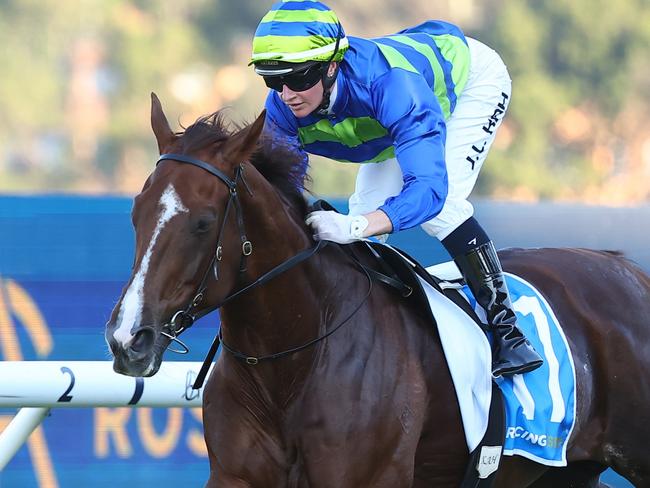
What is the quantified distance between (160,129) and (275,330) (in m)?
0.64

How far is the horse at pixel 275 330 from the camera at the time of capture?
3.00 metres

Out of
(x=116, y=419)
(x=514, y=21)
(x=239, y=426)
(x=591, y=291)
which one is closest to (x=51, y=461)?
(x=116, y=419)

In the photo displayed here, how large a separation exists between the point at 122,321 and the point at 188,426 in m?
2.40

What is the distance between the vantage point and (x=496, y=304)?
12.6 feet

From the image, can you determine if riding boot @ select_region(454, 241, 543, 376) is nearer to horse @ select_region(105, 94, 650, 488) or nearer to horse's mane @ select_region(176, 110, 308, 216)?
horse @ select_region(105, 94, 650, 488)

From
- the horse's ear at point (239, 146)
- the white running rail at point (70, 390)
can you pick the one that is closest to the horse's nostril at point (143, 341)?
the horse's ear at point (239, 146)

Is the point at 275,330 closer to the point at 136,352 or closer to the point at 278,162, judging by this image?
the point at 278,162

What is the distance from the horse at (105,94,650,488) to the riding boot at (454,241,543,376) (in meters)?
0.26

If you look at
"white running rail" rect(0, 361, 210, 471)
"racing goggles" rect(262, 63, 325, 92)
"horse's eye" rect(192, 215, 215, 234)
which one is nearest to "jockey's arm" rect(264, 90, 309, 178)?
"racing goggles" rect(262, 63, 325, 92)

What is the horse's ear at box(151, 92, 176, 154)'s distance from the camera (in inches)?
128

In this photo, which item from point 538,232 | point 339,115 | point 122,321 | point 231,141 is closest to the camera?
point 122,321

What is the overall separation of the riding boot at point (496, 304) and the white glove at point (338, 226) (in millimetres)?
608

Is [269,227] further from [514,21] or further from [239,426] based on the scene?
[514,21]

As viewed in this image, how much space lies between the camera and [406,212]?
11.0 feet
